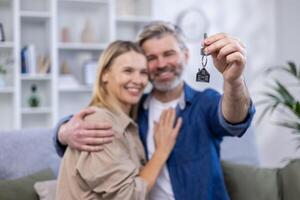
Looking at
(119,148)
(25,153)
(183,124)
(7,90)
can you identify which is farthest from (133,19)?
(119,148)

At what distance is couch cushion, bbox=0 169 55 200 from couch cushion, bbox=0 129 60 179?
112mm

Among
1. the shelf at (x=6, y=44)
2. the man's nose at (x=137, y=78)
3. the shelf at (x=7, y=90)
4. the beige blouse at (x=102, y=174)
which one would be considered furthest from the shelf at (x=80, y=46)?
the beige blouse at (x=102, y=174)

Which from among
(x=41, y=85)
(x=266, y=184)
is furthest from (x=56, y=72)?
(x=266, y=184)

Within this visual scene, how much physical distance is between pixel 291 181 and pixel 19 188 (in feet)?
4.36

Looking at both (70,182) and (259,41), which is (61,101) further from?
(70,182)

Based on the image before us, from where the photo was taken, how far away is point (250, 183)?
2.29 m

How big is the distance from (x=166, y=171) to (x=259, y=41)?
10.2 feet

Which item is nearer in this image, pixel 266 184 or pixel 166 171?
pixel 166 171

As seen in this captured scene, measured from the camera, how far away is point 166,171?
182 cm

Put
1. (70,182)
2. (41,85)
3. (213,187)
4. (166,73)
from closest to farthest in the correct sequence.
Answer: (70,182), (213,187), (166,73), (41,85)

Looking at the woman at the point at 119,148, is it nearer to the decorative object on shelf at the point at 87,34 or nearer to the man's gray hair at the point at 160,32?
the man's gray hair at the point at 160,32

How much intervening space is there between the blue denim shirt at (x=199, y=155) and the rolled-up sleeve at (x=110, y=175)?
0.83ft

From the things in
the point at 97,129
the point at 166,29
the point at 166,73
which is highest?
the point at 166,29

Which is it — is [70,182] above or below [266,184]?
above
